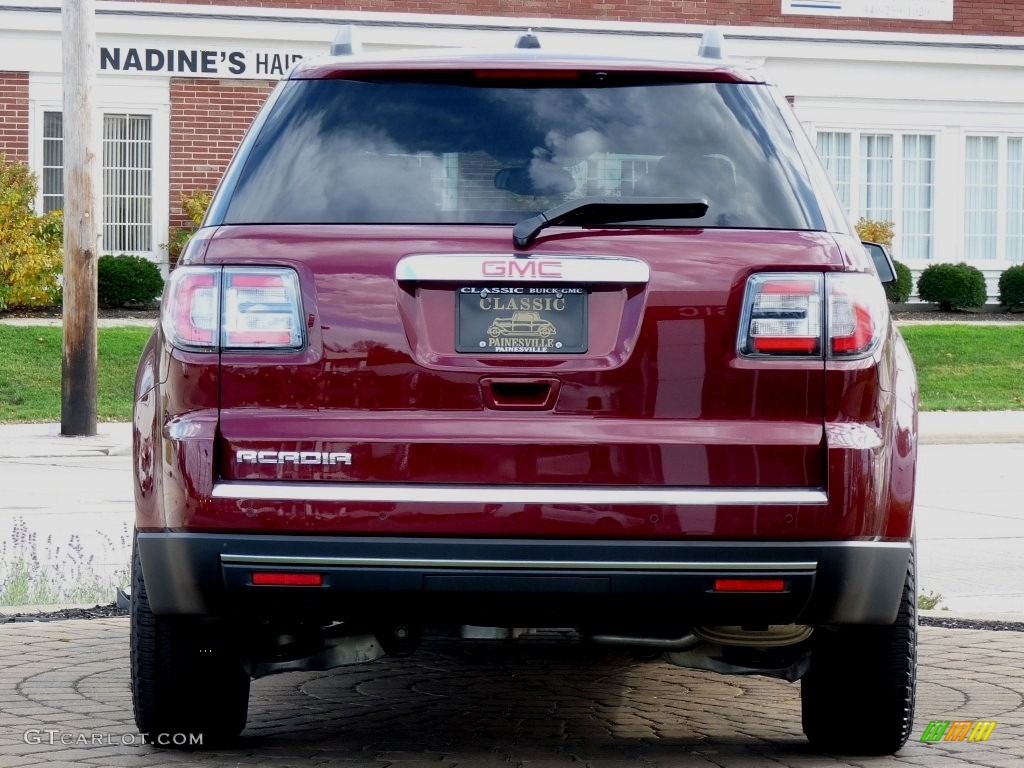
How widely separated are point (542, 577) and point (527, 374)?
48cm

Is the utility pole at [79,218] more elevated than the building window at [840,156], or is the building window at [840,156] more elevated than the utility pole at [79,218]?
the building window at [840,156]

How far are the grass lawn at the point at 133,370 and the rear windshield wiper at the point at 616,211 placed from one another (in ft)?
46.7

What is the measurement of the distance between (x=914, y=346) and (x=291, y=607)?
19718 millimetres

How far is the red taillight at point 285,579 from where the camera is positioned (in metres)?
3.81

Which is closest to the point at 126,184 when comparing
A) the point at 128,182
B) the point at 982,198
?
the point at 128,182

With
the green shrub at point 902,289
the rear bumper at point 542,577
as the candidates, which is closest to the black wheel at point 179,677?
the rear bumper at point 542,577

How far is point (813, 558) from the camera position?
3.77 m

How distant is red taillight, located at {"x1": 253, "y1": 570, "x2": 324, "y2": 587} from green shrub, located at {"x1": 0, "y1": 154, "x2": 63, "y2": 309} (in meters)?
19.1

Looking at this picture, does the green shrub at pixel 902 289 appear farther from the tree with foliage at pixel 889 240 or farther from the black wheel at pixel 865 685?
the black wheel at pixel 865 685

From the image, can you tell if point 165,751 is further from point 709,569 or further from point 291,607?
point 709,569

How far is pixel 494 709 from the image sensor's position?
17.1 feet

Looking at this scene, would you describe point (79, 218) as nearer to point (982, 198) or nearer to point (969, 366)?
point (969, 366)

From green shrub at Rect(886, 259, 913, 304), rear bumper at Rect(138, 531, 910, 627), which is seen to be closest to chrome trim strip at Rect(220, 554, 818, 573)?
rear bumper at Rect(138, 531, 910, 627)

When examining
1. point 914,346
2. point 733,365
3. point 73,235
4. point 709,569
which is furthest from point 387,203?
point 914,346
